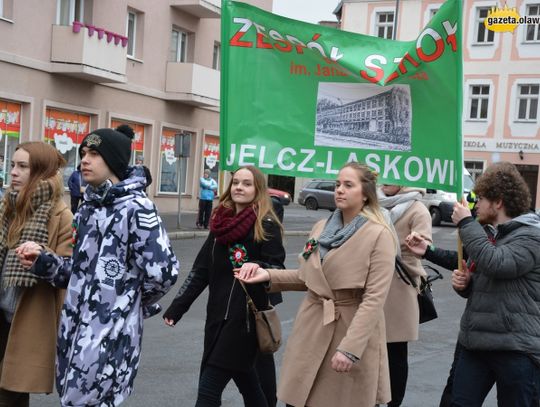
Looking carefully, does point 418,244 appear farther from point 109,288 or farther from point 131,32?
point 131,32

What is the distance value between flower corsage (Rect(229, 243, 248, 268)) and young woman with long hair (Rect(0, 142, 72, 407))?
3.18 ft

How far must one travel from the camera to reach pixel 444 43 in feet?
15.1

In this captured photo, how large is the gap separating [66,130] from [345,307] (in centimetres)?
1895

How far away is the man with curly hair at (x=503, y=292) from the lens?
388 cm

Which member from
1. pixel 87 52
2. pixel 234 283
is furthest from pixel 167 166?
pixel 234 283

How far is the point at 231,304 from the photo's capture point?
183 inches

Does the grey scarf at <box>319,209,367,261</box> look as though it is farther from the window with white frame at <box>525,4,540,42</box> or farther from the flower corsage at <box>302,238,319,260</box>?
the window with white frame at <box>525,4,540,42</box>

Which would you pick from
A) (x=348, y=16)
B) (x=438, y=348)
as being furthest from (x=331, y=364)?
(x=348, y=16)

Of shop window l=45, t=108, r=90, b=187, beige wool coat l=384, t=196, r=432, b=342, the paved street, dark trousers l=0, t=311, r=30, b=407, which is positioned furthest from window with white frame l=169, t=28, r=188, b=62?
dark trousers l=0, t=311, r=30, b=407

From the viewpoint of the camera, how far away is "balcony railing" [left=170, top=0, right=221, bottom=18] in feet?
85.5

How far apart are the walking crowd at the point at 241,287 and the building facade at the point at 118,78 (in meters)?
15.3

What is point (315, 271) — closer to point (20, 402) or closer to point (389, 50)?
point (389, 50)

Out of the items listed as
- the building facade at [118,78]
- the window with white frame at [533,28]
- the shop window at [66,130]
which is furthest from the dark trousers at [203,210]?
the window with white frame at [533,28]

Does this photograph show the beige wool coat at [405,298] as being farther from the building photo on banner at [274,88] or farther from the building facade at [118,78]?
the building facade at [118,78]
